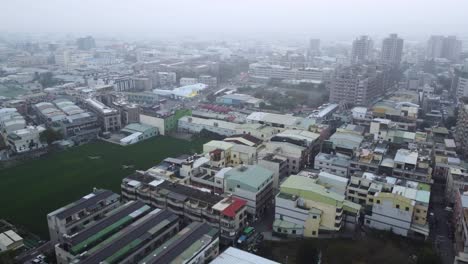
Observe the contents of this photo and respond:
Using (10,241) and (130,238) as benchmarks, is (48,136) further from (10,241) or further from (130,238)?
(130,238)

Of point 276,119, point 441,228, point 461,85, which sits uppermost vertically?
point 461,85

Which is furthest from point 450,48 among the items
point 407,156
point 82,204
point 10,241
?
point 10,241

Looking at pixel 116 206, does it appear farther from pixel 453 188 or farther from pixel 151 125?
pixel 453 188

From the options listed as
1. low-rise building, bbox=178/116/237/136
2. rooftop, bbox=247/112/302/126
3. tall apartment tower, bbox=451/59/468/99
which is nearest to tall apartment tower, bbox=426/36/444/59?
tall apartment tower, bbox=451/59/468/99

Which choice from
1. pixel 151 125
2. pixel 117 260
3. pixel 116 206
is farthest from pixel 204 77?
pixel 117 260

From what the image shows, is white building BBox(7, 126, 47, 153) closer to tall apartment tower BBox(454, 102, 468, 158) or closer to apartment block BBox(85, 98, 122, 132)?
apartment block BBox(85, 98, 122, 132)
